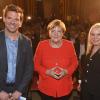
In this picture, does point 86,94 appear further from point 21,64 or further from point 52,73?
point 21,64

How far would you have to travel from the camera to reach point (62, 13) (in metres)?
13.0

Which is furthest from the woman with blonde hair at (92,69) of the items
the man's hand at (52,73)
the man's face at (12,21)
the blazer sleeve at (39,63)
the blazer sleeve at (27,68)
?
the man's face at (12,21)

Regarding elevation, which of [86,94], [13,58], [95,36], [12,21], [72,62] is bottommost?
[86,94]

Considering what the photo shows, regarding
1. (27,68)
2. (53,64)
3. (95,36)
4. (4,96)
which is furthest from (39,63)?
(95,36)

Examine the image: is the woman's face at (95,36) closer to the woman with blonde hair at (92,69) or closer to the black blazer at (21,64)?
the woman with blonde hair at (92,69)

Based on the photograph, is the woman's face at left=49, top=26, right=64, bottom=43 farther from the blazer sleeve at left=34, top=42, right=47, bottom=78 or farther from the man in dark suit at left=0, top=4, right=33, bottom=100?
the man in dark suit at left=0, top=4, right=33, bottom=100

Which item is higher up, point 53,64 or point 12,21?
point 12,21

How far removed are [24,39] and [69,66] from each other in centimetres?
68

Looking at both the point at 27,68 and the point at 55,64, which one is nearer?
the point at 27,68

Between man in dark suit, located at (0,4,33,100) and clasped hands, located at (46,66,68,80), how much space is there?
27 cm

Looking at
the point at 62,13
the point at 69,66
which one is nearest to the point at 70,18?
the point at 62,13

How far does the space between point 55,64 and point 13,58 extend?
57 centimetres

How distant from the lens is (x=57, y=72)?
3.66 meters

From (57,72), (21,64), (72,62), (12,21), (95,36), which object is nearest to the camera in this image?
(12,21)
